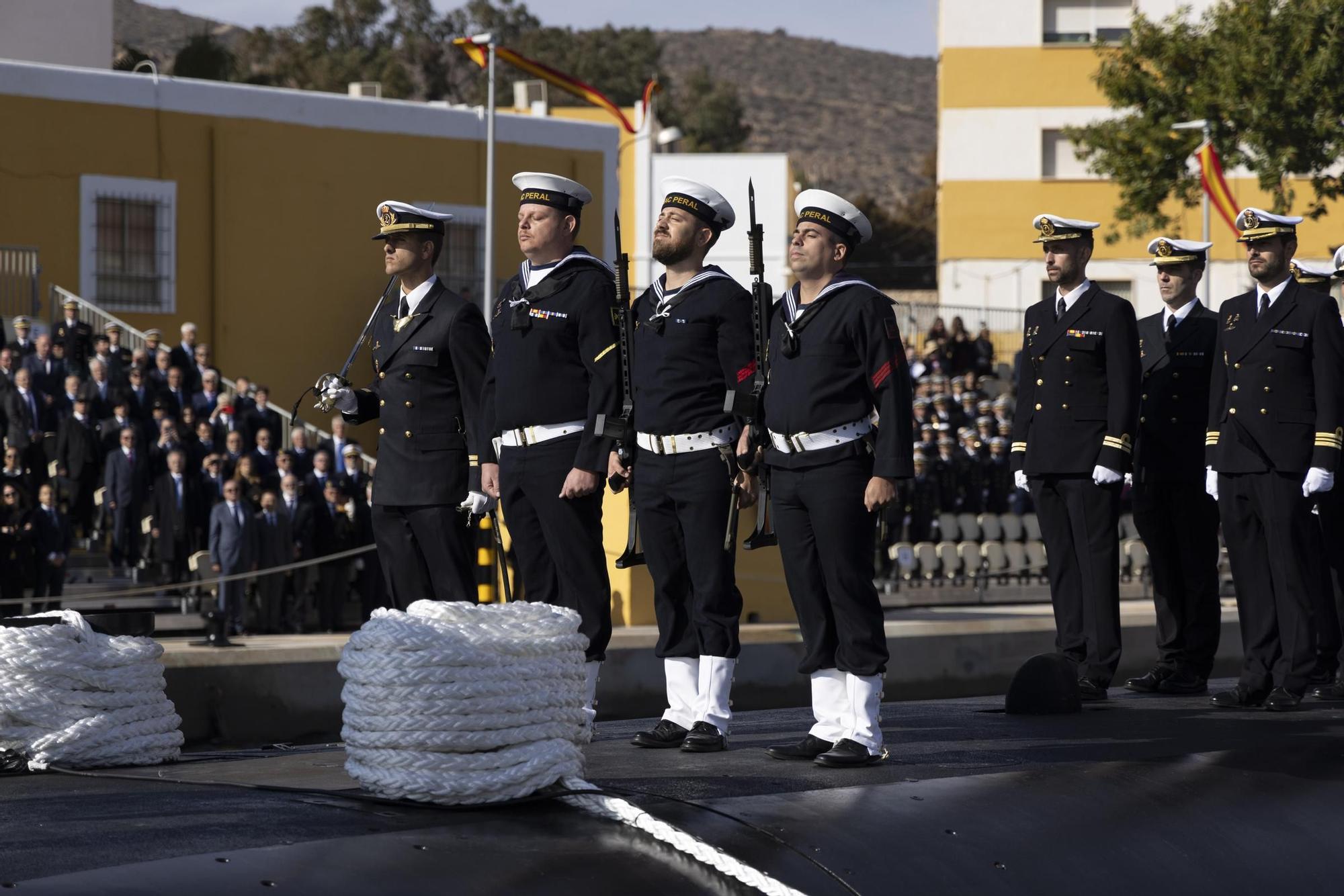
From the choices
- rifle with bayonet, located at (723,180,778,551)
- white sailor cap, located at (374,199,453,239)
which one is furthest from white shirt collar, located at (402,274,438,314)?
rifle with bayonet, located at (723,180,778,551)

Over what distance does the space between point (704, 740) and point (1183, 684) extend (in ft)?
10.8

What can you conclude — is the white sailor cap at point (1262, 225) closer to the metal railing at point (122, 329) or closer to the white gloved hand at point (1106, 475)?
the white gloved hand at point (1106, 475)

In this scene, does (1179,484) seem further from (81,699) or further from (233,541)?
(233,541)

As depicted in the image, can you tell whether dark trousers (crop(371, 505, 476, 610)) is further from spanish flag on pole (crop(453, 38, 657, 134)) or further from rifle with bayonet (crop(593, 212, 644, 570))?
spanish flag on pole (crop(453, 38, 657, 134))

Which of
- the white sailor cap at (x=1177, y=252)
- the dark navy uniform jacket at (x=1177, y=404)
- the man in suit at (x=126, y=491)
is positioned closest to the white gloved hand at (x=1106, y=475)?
the dark navy uniform jacket at (x=1177, y=404)

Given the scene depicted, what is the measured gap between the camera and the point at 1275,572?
8.60m

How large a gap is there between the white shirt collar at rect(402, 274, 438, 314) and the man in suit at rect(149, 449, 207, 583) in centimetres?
1037

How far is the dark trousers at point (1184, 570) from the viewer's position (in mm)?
9219

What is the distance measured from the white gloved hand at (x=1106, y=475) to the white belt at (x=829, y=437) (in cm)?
213

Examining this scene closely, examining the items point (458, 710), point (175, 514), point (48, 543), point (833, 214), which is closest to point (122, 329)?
point (175, 514)

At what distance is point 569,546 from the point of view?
7262 millimetres

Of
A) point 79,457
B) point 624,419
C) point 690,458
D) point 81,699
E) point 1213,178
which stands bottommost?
point 81,699

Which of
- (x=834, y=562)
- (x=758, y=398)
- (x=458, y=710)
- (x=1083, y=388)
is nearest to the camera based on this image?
(x=458, y=710)

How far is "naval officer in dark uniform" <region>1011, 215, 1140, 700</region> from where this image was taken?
8656 millimetres
